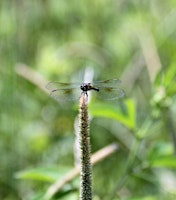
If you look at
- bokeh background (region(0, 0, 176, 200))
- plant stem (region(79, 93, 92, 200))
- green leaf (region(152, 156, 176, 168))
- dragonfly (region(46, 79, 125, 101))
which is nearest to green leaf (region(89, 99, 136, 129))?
bokeh background (region(0, 0, 176, 200))

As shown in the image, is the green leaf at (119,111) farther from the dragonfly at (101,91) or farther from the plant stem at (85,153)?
the plant stem at (85,153)

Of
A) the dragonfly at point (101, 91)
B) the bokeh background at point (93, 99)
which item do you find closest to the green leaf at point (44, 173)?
the bokeh background at point (93, 99)

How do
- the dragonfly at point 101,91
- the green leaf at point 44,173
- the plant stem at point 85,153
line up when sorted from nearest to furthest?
the plant stem at point 85,153
the dragonfly at point 101,91
the green leaf at point 44,173

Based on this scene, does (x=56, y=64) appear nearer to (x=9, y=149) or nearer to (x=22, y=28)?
(x=22, y=28)

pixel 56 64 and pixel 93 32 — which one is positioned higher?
pixel 93 32

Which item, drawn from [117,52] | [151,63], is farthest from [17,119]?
[117,52]

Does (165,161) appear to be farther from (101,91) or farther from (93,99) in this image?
(93,99)

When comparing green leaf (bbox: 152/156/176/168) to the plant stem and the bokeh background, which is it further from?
the plant stem
